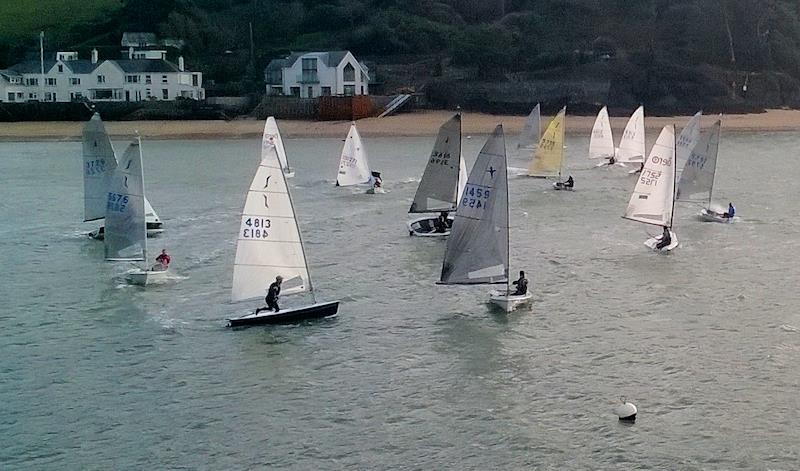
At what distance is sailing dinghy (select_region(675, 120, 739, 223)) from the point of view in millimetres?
40406

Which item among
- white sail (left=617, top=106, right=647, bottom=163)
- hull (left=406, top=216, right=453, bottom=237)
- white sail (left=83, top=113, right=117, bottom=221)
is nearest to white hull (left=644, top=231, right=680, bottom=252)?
hull (left=406, top=216, right=453, bottom=237)

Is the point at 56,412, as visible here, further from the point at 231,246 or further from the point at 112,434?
the point at 231,246

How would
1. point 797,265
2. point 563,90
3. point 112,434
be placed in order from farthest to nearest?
point 563,90 < point 797,265 < point 112,434

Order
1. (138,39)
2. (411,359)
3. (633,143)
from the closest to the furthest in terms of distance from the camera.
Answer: (411,359) → (633,143) → (138,39)

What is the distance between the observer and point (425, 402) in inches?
759

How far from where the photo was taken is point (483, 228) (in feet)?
83.0

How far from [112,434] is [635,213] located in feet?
71.2

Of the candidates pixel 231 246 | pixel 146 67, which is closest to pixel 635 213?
pixel 231 246

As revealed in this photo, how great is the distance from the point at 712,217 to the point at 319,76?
5832cm

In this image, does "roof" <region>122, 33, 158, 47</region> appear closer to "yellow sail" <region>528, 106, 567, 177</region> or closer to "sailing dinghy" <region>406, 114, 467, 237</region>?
"yellow sail" <region>528, 106, 567, 177</region>

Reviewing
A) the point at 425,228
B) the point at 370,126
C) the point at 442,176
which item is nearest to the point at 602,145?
the point at 425,228

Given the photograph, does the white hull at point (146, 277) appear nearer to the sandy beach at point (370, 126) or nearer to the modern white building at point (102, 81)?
the sandy beach at point (370, 126)

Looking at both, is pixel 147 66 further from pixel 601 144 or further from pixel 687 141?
pixel 687 141

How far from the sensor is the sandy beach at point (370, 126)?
82.5m
